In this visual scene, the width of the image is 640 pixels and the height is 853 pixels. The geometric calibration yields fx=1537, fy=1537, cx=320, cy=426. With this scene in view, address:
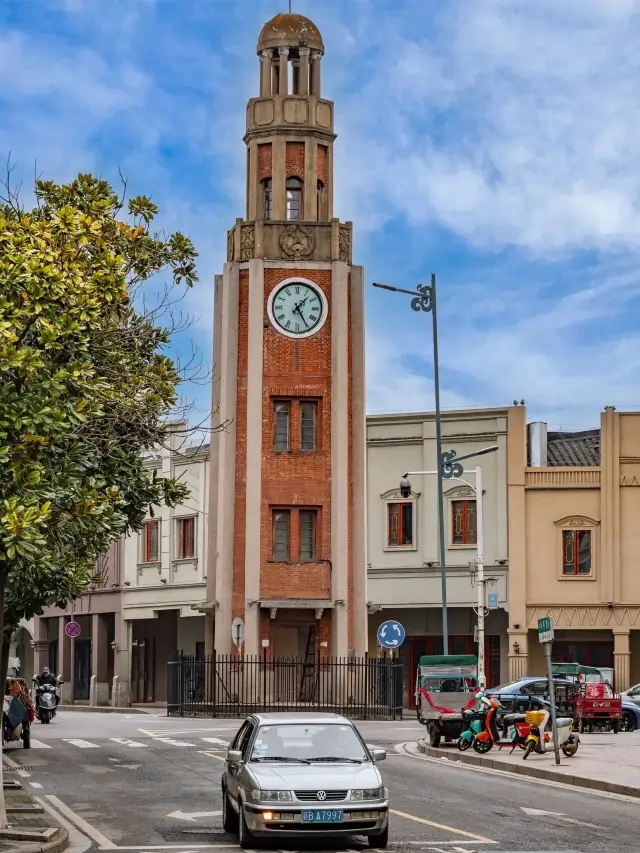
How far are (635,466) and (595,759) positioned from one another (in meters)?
27.2

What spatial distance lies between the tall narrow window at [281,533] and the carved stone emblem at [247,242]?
8.01 meters

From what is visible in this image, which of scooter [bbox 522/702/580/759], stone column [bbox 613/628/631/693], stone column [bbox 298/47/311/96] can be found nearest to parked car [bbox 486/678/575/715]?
scooter [bbox 522/702/580/759]

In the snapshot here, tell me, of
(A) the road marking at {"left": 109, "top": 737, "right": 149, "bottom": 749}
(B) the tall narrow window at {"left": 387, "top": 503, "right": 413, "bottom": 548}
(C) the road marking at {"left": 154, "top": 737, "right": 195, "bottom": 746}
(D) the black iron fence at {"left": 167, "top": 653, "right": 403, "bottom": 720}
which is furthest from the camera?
(B) the tall narrow window at {"left": 387, "top": 503, "right": 413, "bottom": 548}

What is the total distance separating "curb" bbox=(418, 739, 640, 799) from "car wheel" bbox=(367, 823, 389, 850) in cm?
733

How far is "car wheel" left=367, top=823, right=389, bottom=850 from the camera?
15.7 meters

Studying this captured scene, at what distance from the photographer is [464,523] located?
5622 cm

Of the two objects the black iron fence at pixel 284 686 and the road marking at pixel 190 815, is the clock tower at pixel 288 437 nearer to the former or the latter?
the black iron fence at pixel 284 686

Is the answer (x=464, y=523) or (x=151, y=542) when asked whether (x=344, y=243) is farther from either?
(x=151, y=542)

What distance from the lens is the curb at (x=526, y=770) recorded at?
2277cm

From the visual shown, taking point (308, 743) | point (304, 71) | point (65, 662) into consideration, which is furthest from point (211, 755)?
point (65, 662)

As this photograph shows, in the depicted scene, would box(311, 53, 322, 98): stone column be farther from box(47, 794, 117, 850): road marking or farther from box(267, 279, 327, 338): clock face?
box(47, 794, 117, 850): road marking

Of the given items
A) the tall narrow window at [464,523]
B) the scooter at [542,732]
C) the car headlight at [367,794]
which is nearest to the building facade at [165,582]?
the tall narrow window at [464,523]

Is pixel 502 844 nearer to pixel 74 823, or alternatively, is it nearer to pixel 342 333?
pixel 74 823

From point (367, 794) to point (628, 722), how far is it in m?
25.9
